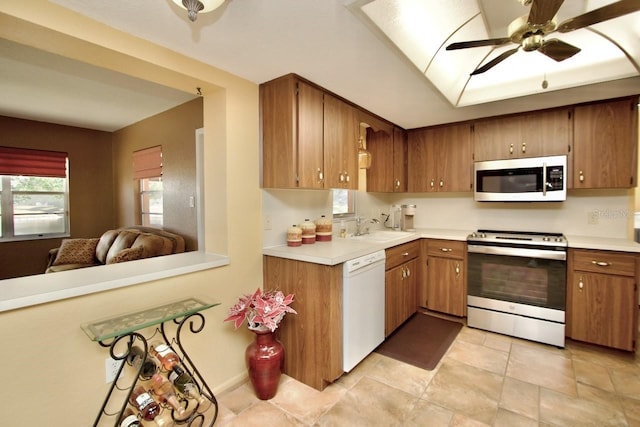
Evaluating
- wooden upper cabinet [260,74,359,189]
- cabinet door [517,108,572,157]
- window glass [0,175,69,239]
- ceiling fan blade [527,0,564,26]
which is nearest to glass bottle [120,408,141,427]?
wooden upper cabinet [260,74,359,189]

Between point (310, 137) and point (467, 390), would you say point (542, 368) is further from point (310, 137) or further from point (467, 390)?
point (310, 137)

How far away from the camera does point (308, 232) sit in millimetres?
2574

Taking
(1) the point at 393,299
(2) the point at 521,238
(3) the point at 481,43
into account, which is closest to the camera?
(3) the point at 481,43

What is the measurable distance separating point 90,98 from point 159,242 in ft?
5.91

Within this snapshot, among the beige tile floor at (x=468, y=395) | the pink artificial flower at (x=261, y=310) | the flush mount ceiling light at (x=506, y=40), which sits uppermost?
the flush mount ceiling light at (x=506, y=40)

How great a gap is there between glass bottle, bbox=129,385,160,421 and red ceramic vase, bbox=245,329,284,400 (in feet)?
1.94

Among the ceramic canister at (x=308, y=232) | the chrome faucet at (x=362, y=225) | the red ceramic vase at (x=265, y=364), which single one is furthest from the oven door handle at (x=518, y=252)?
the red ceramic vase at (x=265, y=364)

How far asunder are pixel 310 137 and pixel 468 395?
6.82 ft

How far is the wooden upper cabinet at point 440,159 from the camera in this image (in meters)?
3.35

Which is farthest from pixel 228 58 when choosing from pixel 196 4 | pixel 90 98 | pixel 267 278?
pixel 90 98

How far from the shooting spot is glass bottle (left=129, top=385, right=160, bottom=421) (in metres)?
1.42

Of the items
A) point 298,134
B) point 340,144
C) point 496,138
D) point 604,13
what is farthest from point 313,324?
point 496,138

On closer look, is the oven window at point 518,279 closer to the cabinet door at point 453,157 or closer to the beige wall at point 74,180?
the cabinet door at point 453,157

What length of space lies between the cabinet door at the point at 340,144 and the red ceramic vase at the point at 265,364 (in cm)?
123
